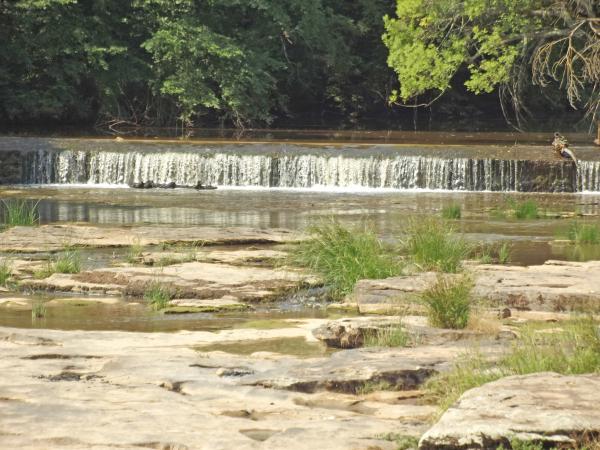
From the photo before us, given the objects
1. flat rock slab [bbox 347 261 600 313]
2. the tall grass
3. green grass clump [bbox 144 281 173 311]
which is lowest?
green grass clump [bbox 144 281 173 311]

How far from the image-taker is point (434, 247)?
12289mm

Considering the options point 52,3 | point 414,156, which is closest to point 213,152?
point 414,156

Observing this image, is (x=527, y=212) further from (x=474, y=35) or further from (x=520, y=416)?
(x=520, y=416)

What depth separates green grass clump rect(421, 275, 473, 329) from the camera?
29.9 ft

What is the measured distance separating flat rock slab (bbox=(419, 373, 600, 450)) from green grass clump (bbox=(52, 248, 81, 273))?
22.0 feet

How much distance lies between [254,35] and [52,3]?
19.6 feet

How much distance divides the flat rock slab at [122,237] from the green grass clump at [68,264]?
1.35 metres

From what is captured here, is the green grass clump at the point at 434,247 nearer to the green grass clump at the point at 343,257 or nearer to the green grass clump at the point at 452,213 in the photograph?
the green grass clump at the point at 343,257

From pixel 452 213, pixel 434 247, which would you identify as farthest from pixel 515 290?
pixel 452 213

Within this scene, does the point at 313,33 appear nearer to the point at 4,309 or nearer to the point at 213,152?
the point at 213,152

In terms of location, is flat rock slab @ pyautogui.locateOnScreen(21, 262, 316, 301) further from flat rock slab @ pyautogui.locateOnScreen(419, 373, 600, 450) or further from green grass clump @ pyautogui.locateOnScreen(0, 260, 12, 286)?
flat rock slab @ pyautogui.locateOnScreen(419, 373, 600, 450)

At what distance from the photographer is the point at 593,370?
6926 millimetres

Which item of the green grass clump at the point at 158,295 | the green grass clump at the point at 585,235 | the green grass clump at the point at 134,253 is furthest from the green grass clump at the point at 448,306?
the green grass clump at the point at 585,235

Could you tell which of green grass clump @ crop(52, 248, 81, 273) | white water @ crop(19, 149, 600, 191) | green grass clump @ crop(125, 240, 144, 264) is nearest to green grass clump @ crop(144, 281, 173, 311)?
green grass clump @ crop(52, 248, 81, 273)
